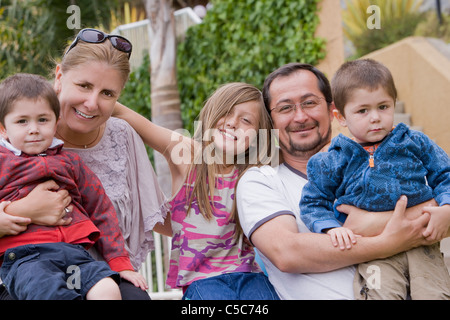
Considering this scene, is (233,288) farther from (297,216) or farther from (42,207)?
(42,207)

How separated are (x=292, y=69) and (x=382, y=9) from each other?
7.04 meters

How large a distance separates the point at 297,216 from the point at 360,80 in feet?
2.52

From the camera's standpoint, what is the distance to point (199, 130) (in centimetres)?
302

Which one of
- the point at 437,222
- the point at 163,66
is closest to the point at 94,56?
the point at 437,222

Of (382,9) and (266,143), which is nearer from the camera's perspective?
(266,143)

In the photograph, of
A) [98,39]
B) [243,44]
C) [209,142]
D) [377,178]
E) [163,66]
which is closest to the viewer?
[377,178]

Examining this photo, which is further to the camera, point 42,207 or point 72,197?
point 72,197

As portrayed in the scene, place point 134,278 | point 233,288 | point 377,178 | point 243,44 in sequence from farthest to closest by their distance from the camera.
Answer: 1. point 243,44
2. point 233,288
3. point 134,278
4. point 377,178

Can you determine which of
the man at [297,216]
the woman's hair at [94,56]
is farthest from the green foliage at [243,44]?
the woman's hair at [94,56]

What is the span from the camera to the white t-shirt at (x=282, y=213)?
2439 mm

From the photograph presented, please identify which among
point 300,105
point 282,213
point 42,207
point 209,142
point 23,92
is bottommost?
point 282,213

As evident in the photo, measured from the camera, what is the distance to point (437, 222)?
2277 mm
